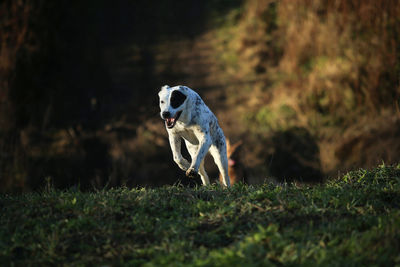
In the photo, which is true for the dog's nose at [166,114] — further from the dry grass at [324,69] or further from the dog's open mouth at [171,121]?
the dry grass at [324,69]

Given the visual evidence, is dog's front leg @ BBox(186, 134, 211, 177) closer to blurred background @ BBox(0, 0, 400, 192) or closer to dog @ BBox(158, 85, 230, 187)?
dog @ BBox(158, 85, 230, 187)

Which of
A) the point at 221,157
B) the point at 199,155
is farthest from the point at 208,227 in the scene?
the point at 221,157

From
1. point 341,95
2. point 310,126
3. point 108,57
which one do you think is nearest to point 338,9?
point 341,95

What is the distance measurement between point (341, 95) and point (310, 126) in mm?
1261

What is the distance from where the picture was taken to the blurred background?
12.2 m

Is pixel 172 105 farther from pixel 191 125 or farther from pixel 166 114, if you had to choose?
pixel 191 125

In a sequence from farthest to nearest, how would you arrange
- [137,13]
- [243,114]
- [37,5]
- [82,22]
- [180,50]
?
[137,13]
[180,50]
[82,22]
[243,114]
[37,5]

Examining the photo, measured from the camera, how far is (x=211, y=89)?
17094 mm

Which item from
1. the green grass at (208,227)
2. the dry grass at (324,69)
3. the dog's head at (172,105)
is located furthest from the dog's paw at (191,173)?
the dry grass at (324,69)

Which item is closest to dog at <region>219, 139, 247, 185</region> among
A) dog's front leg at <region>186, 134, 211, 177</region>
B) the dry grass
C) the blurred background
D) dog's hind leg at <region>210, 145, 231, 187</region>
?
the blurred background

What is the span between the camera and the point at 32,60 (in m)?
12.9

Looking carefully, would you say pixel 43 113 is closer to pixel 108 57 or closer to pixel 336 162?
pixel 108 57

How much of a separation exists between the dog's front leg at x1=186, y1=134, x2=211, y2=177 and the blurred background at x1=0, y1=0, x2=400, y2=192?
4.20 meters

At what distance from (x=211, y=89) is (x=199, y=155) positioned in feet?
37.1
